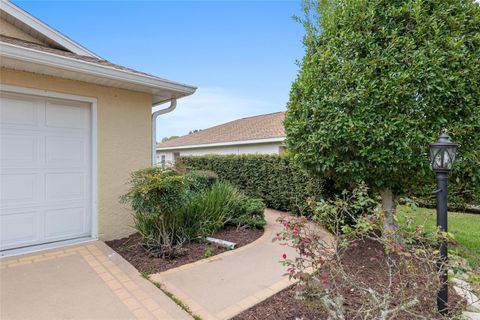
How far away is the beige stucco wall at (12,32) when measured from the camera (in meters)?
5.16

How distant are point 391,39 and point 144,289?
5012mm

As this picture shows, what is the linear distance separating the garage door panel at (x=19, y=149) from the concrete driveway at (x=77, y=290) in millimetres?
1626

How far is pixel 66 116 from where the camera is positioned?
488 centimetres

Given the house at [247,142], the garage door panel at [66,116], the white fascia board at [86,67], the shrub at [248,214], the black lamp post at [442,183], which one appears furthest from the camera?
the house at [247,142]

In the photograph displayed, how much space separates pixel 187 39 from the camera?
9172 millimetres

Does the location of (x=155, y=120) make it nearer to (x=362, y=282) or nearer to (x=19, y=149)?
(x=19, y=149)

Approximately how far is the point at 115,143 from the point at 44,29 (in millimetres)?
2849

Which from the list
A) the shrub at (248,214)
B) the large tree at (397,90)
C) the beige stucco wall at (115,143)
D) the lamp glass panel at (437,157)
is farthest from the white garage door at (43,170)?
the lamp glass panel at (437,157)

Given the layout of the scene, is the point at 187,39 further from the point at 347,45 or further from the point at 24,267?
the point at 24,267

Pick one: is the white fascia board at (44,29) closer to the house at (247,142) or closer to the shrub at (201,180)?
the shrub at (201,180)

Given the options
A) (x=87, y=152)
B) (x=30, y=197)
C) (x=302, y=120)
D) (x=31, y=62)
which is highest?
(x=31, y=62)

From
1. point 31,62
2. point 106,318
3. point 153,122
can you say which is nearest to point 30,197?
point 31,62

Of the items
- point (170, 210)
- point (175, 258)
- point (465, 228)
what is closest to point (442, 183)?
point (170, 210)

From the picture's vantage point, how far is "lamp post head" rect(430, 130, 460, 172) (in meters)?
2.59
